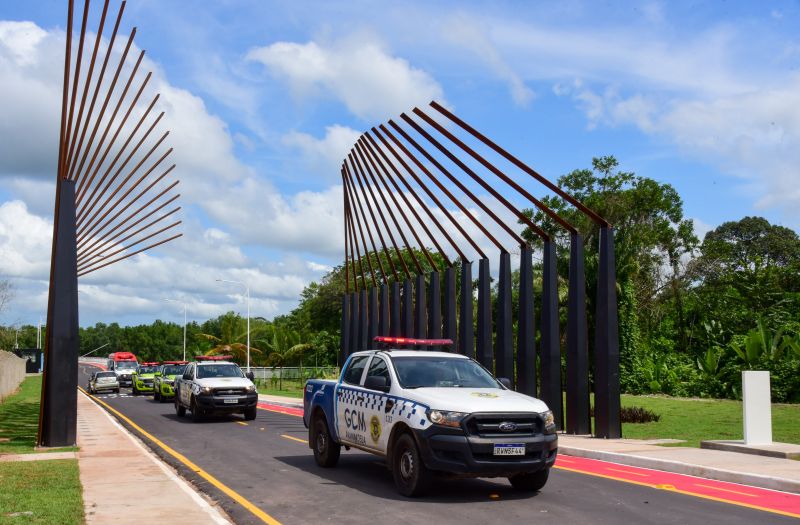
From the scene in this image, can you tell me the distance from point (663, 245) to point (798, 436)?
125 ft

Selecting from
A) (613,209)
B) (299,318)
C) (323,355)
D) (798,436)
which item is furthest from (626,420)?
(299,318)

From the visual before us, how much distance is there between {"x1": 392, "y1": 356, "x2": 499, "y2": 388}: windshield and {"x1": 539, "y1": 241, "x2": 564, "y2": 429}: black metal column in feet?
25.2

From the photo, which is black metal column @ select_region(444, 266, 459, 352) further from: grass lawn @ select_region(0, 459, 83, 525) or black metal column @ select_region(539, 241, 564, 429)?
grass lawn @ select_region(0, 459, 83, 525)

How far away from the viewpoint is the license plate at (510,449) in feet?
31.8

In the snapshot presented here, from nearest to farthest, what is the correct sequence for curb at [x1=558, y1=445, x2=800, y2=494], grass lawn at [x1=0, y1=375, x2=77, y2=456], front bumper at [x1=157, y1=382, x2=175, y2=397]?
curb at [x1=558, y1=445, x2=800, y2=494] < grass lawn at [x1=0, y1=375, x2=77, y2=456] < front bumper at [x1=157, y1=382, x2=175, y2=397]

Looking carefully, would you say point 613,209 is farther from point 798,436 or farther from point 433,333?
point 798,436

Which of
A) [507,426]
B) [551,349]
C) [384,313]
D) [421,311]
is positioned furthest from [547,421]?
[384,313]

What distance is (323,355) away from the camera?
2709 inches

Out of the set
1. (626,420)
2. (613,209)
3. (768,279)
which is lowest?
(626,420)

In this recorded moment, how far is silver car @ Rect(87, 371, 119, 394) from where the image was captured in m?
43.9

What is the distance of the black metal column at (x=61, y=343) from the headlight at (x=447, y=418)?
9.16 m

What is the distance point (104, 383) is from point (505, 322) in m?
29.5

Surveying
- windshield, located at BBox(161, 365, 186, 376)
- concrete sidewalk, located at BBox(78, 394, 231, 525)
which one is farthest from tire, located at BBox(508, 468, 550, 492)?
windshield, located at BBox(161, 365, 186, 376)

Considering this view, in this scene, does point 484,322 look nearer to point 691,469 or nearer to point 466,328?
point 466,328
